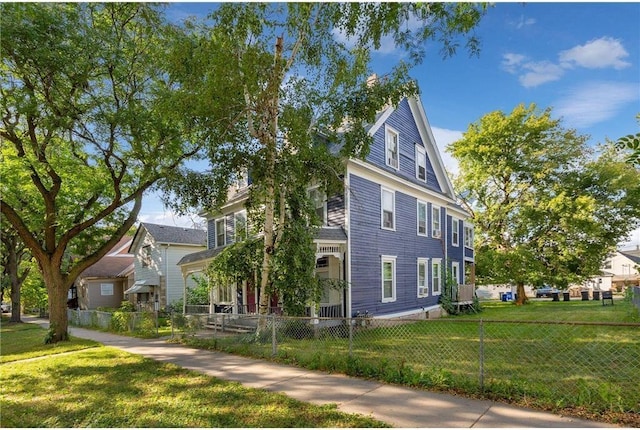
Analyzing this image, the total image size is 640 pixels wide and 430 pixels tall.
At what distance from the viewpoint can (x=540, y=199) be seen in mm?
26531

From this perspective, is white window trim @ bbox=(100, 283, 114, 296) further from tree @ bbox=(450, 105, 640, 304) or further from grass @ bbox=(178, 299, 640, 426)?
tree @ bbox=(450, 105, 640, 304)

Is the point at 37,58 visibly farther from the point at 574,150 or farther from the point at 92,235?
the point at 574,150

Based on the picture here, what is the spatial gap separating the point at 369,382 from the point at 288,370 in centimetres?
181

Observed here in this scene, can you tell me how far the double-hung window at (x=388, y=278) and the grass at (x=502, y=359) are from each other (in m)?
1.66

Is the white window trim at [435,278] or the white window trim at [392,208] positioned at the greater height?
the white window trim at [392,208]

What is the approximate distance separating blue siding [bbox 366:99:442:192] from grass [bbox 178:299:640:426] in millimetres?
6513

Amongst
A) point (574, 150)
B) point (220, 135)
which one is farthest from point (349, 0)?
point (574, 150)

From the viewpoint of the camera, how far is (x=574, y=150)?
27.1 m

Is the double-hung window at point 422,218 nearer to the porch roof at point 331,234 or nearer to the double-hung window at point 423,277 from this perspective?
the double-hung window at point 423,277

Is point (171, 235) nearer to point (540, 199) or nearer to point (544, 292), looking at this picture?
point (540, 199)

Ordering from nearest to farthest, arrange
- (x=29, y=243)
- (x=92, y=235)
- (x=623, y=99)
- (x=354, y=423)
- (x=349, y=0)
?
(x=354, y=423) < (x=349, y=0) < (x=623, y=99) < (x=29, y=243) < (x=92, y=235)

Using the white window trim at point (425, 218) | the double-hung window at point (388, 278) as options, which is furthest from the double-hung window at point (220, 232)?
the white window trim at point (425, 218)

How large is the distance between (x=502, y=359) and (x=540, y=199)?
70.8ft

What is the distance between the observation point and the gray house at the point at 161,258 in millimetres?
25203
